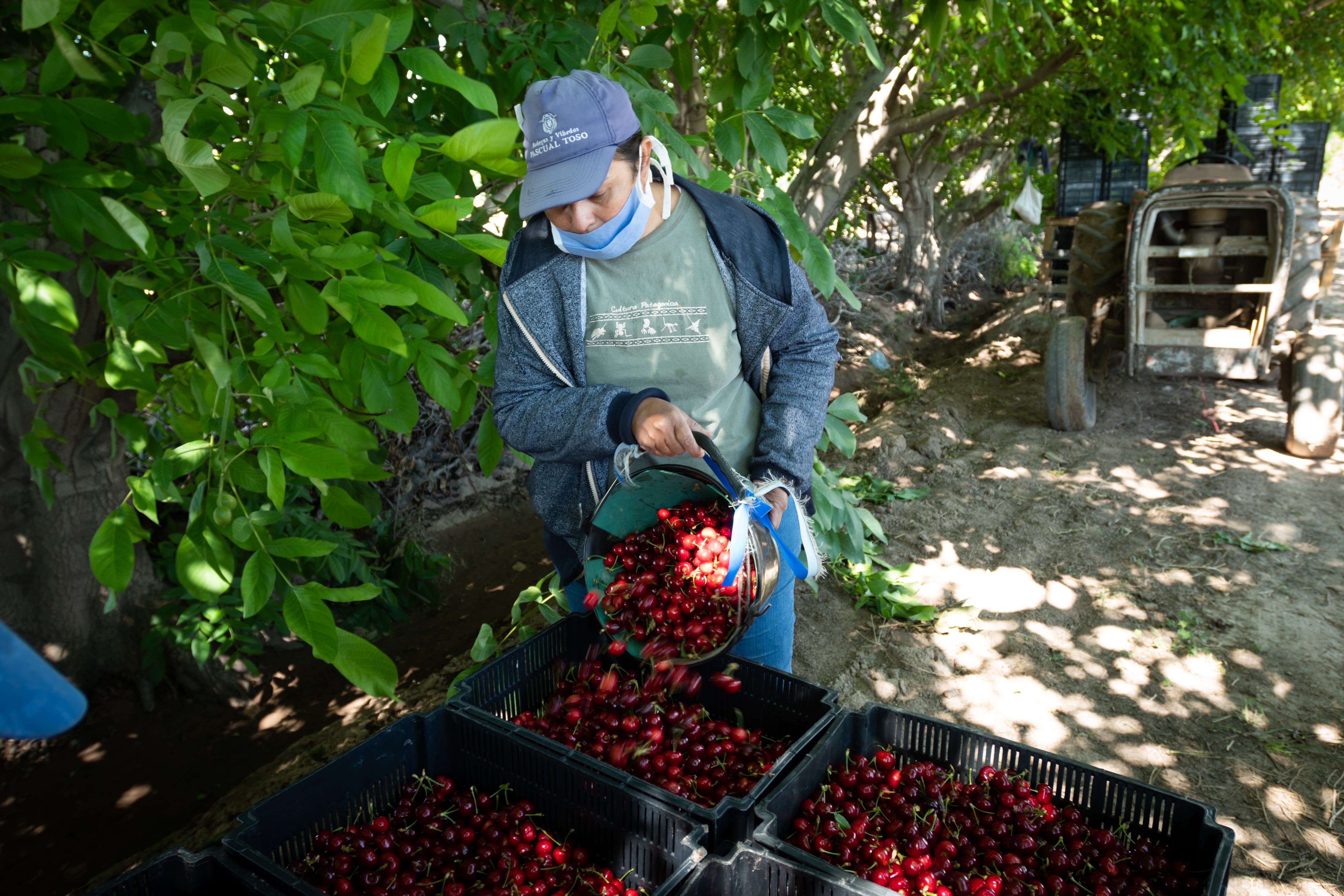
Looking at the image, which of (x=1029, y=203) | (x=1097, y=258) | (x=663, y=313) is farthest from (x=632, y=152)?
(x=1029, y=203)

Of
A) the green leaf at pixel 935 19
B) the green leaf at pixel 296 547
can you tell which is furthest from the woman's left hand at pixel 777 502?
the green leaf at pixel 935 19

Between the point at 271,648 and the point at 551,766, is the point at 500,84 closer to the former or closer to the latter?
the point at 551,766

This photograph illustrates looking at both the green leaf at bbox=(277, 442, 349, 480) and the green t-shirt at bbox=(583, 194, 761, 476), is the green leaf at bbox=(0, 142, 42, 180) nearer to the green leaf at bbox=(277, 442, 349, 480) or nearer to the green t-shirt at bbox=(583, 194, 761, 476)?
the green leaf at bbox=(277, 442, 349, 480)

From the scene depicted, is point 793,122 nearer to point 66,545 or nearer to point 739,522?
point 739,522

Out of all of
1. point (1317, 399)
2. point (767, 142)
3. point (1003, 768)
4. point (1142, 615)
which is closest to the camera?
point (1003, 768)

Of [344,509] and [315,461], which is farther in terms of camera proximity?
[344,509]

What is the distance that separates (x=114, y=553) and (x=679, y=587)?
122 cm

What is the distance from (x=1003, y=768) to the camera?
2.20 metres

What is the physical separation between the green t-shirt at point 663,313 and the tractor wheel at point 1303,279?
6256 millimetres

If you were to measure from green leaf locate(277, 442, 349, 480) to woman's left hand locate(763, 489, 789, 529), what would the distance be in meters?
0.97

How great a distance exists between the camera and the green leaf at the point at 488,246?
69.6 inches

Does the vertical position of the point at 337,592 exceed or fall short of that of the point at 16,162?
it falls short

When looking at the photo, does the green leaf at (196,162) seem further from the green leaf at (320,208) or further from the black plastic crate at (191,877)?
the black plastic crate at (191,877)

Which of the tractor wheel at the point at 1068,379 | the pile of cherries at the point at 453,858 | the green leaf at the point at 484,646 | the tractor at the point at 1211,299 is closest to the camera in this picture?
the pile of cherries at the point at 453,858
